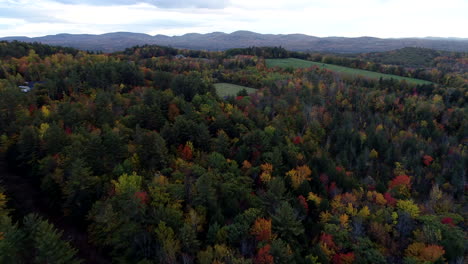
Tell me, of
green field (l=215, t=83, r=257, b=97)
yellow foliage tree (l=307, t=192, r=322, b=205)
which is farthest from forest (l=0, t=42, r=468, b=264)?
green field (l=215, t=83, r=257, b=97)

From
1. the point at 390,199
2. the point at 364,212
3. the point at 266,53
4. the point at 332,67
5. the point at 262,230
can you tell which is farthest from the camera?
the point at 266,53

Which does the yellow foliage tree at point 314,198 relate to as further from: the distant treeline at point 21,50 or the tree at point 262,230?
the distant treeline at point 21,50

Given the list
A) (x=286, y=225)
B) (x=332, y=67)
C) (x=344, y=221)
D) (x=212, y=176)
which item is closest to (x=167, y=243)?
(x=212, y=176)

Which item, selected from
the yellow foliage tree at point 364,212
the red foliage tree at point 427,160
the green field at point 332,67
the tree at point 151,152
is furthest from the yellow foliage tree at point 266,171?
the green field at point 332,67

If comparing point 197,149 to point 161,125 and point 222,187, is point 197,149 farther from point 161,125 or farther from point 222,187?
point 222,187

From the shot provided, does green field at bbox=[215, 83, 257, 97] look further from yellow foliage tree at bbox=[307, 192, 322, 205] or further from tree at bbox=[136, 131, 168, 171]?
yellow foliage tree at bbox=[307, 192, 322, 205]

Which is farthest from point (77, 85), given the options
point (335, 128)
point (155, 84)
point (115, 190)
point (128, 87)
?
point (335, 128)

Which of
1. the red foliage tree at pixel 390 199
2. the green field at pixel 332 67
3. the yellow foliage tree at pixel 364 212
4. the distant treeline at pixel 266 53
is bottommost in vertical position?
the red foliage tree at pixel 390 199

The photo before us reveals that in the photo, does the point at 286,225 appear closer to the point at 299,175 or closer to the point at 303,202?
the point at 303,202

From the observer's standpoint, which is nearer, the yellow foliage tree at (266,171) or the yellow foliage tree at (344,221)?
the yellow foliage tree at (344,221)
